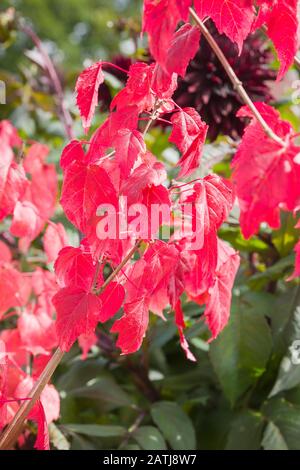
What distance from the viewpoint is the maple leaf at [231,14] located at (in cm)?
51

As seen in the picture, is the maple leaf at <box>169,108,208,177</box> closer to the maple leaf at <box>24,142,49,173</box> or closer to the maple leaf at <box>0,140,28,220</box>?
the maple leaf at <box>0,140,28,220</box>

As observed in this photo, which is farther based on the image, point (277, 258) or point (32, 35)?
point (32, 35)

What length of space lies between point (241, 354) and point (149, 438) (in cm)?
13

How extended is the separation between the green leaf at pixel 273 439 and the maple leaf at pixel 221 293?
0.22m

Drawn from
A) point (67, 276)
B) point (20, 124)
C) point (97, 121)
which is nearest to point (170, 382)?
point (67, 276)

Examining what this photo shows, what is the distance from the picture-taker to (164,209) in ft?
1.62

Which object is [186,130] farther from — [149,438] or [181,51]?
[149,438]

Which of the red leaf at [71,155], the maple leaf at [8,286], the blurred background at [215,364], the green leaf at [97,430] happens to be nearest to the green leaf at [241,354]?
the blurred background at [215,364]

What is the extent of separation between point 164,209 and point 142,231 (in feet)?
0.07

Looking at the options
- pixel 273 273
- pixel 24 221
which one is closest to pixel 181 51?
pixel 24 221

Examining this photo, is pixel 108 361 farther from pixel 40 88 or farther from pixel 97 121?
pixel 40 88

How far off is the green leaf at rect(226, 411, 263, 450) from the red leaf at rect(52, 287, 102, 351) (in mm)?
332

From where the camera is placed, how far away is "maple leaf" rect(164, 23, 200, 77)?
434 millimetres

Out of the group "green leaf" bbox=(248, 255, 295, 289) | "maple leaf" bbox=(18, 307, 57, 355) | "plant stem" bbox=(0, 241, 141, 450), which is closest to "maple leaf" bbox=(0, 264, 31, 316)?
"maple leaf" bbox=(18, 307, 57, 355)
